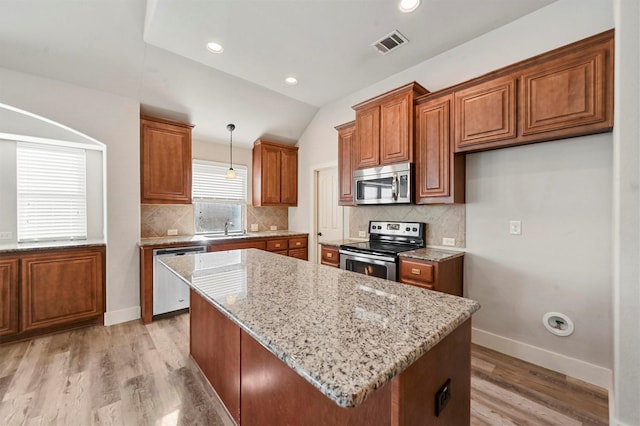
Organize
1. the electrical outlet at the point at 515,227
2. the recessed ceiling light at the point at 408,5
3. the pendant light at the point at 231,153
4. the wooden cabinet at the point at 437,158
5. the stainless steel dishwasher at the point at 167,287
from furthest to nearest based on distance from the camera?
the pendant light at the point at 231,153 < the stainless steel dishwasher at the point at 167,287 < the wooden cabinet at the point at 437,158 < the electrical outlet at the point at 515,227 < the recessed ceiling light at the point at 408,5

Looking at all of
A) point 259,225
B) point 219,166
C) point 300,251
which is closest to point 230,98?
point 219,166

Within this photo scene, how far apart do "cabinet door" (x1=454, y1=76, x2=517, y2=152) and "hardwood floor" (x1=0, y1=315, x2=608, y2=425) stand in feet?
6.21

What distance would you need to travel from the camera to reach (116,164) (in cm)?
312

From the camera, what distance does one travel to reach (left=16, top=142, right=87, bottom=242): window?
310 centimetres

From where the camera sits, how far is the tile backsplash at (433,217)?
2754 mm

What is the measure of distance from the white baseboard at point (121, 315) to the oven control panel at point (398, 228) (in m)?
3.05

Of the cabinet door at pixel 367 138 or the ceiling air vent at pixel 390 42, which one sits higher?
the ceiling air vent at pixel 390 42

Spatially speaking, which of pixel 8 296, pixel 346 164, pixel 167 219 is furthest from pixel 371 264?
pixel 8 296

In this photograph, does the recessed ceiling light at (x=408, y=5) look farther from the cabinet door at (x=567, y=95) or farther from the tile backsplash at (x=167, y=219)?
the tile backsplash at (x=167, y=219)

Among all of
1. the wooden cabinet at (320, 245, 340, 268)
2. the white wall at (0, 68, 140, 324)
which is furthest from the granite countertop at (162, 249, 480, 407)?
the white wall at (0, 68, 140, 324)

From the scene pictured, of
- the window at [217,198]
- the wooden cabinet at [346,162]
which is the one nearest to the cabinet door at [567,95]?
the wooden cabinet at [346,162]

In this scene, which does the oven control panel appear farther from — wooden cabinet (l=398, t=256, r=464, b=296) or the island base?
the island base

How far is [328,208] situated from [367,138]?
1474 mm

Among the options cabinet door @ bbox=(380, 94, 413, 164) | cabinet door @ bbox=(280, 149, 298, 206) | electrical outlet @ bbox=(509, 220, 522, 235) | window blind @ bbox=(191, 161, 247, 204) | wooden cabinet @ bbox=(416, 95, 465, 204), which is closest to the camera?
electrical outlet @ bbox=(509, 220, 522, 235)
